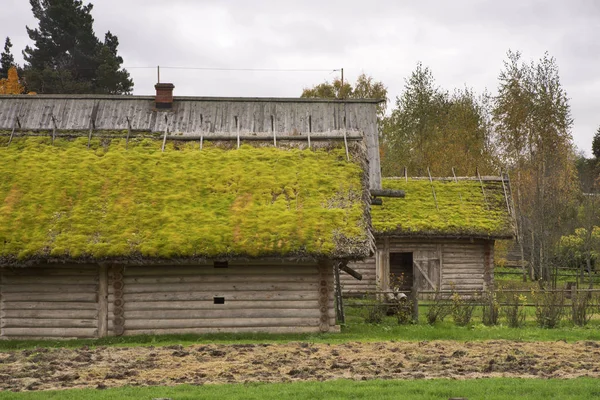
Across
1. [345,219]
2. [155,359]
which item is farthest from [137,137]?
[155,359]

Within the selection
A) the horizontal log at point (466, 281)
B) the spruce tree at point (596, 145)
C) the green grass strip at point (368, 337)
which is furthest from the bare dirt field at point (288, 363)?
the spruce tree at point (596, 145)

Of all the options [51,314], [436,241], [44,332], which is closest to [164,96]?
[436,241]

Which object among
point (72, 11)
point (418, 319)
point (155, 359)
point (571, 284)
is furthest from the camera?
point (72, 11)

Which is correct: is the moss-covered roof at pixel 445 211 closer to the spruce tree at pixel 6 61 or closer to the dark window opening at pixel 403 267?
the dark window opening at pixel 403 267

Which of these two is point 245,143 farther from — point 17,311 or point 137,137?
point 17,311

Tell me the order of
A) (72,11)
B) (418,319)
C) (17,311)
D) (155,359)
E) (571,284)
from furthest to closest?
(72,11), (571,284), (418,319), (17,311), (155,359)

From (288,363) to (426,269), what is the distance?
48.0ft

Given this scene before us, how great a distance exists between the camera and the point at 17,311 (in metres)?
17.8

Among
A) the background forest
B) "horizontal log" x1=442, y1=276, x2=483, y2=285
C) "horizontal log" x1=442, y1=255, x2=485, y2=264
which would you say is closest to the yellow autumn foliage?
the background forest

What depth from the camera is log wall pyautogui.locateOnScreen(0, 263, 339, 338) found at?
17734 millimetres

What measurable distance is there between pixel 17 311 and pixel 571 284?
51.0ft

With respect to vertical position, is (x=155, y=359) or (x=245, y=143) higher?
(x=245, y=143)

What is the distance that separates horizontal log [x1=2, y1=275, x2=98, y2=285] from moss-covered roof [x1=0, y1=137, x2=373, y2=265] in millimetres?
999

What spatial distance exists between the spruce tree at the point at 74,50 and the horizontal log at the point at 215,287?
3528cm
